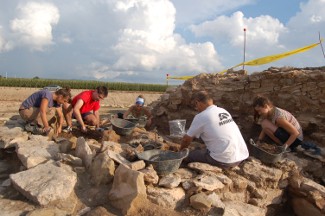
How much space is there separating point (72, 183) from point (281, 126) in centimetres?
339

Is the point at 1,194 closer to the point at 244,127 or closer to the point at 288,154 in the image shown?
the point at 288,154

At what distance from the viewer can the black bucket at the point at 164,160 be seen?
3934mm

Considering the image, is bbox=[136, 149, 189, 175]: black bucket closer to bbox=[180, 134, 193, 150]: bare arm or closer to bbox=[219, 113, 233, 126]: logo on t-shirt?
bbox=[180, 134, 193, 150]: bare arm

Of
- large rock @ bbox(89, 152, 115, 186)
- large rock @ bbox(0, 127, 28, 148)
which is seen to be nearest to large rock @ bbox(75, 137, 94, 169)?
large rock @ bbox(89, 152, 115, 186)

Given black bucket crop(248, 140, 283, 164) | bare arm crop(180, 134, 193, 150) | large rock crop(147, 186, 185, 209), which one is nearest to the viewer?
large rock crop(147, 186, 185, 209)

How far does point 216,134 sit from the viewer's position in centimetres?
419

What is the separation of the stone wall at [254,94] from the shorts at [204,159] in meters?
2.58

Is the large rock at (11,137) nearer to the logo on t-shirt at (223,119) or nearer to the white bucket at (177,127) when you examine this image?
the white bucket at (177,127)

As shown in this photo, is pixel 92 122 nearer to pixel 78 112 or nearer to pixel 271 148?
pixel 78 112

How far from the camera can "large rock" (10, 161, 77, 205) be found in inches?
136

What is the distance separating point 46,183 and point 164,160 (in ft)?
4.71

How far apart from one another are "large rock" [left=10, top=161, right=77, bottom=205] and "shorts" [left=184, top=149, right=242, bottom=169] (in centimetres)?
165

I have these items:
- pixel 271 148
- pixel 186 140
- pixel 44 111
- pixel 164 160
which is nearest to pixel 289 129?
pixel 271 148

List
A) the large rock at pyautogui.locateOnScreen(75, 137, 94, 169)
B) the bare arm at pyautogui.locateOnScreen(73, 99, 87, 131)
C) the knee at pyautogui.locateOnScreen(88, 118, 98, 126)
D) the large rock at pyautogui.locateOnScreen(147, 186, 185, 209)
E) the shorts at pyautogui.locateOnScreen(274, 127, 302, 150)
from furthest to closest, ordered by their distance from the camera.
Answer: the knee at pyautogui.locateOnScreen(88, 118, 98, 126), the bare arm at pyautogui.locateOnScreen(73, 99, 87, 131), the shorts at pyautogui.locateOnScreen(274, 127, 302, 150), the large rock at pyautogui.locateOnScreen(75, 137, 94, 169), the large rock at pyautogui.locateOnScreen(147, 186, 185, 209)
